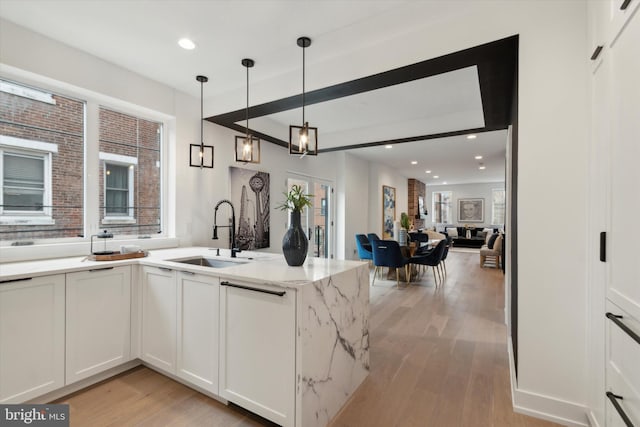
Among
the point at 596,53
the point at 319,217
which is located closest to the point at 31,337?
the point at 596,53

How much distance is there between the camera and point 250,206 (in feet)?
14.3

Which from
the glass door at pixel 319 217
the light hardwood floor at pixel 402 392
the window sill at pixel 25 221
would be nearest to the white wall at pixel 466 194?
the glass door at pixel 319 217

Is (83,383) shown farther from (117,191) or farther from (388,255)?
(388,255)

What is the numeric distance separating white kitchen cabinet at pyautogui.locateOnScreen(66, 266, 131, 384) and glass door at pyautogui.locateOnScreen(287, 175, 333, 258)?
11.9ft

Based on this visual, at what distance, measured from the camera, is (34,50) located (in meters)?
2.40

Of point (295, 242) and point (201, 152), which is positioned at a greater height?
point (201, 152)

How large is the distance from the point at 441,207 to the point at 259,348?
13689mm

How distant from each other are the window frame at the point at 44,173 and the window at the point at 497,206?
46.6ft

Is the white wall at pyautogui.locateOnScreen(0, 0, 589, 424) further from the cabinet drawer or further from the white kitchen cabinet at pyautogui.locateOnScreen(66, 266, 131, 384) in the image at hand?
the white kitchen cabinet at pyautogui.locateOnScreen(66, 266, 131, 384)

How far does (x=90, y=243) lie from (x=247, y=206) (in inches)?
76.6

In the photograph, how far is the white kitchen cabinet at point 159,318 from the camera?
2178mm

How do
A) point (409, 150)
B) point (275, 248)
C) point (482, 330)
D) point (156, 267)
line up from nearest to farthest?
1. point (156, 267)
2. point (482, 330)
3. point (275, 248)
4. point (409, 150)

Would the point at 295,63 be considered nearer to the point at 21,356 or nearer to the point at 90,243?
the point at 90,243

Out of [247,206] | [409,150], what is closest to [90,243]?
[247,206]
